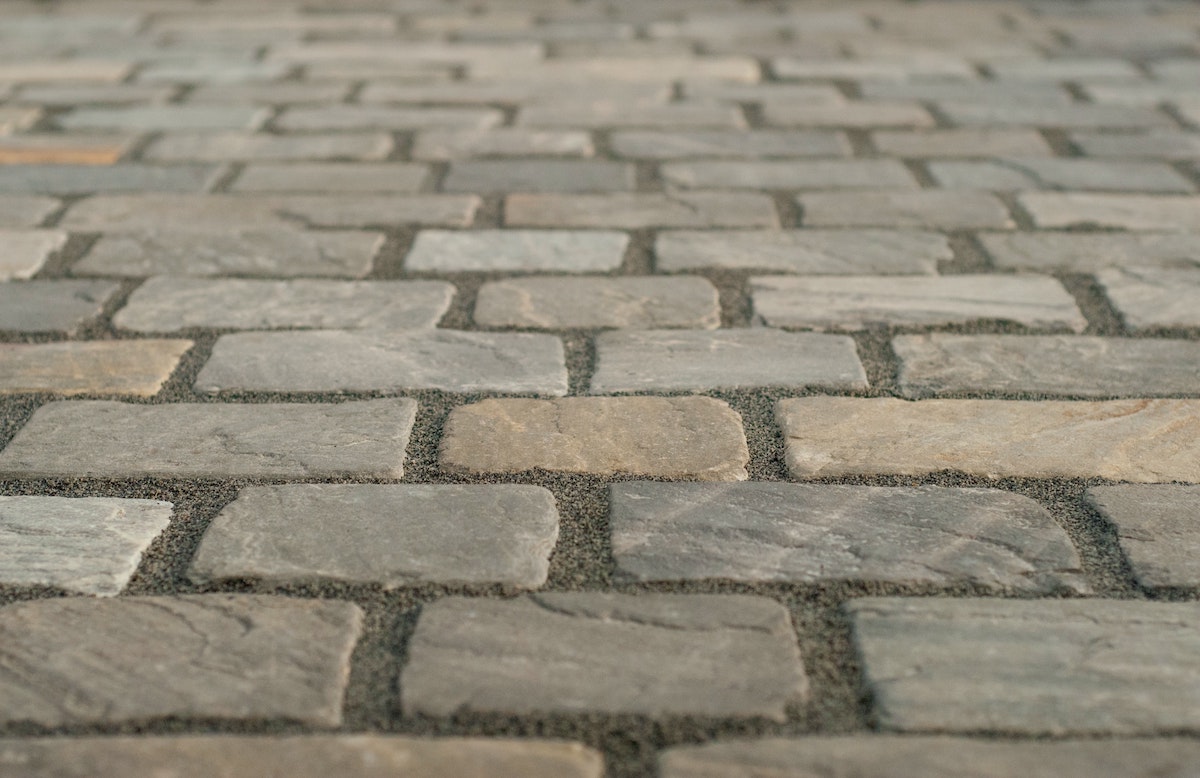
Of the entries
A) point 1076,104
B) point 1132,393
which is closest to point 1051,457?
point 1132,393

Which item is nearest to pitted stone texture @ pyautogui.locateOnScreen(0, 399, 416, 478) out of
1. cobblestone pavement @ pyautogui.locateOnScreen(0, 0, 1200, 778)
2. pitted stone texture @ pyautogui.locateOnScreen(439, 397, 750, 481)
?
cobblestone pavement @ pyautogui.locateOnScreen(0, 0, 1200, 778)

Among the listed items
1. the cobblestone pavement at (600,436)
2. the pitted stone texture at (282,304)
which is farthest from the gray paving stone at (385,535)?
the pitted stone texture at (282,304)

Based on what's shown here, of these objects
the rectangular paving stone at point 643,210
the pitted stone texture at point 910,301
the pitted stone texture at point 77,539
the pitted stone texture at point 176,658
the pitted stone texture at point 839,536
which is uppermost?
the pitted stone texture at point 176,658

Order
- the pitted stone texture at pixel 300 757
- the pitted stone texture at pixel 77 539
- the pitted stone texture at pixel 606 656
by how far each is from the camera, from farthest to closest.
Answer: the pitted stone texture at pixel 77 539 → the pitted stone texture at pixel 606 656 → the pitted stone texture at pixel 300 757

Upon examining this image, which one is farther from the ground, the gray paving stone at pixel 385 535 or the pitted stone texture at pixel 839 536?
the gray paving stone at pixel 385 535

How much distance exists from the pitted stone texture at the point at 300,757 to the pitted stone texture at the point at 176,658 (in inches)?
1.6

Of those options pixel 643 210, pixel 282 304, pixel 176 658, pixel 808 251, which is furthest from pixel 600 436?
pixel 643 210

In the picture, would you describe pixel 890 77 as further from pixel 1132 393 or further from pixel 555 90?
pixel 1132 393

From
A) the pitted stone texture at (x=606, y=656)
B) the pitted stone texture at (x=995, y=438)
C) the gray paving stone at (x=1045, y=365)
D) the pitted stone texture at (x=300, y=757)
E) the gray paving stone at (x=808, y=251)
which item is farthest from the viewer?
the gray paving stone at (x=808, y=251)

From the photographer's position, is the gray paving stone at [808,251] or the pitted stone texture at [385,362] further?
the gray paving stone at [808,251]

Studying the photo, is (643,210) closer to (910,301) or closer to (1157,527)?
(910,301)

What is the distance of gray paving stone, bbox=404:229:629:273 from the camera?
285cm

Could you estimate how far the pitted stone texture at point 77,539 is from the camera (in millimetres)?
1699

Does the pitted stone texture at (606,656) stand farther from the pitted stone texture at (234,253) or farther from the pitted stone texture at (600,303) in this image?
the pitted stone texture at (234,253)
